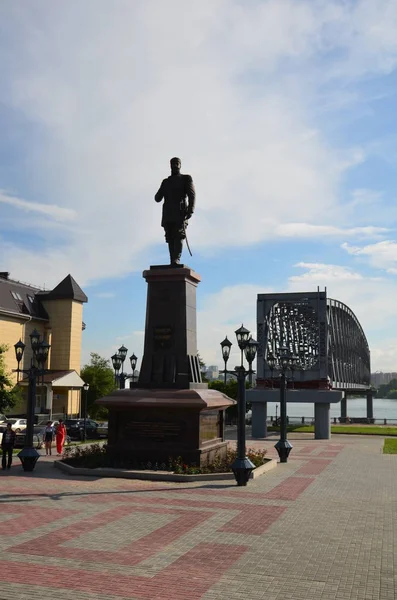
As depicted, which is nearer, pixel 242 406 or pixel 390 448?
pixel 242 406

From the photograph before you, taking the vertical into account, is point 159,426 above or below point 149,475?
above

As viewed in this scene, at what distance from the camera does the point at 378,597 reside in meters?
7.27

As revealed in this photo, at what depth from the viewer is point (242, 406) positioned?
16.6 meters

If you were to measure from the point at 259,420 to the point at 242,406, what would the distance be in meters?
24.2

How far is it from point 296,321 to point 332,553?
2550 inches

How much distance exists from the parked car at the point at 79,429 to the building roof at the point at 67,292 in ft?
58.4

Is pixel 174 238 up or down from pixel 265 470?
up

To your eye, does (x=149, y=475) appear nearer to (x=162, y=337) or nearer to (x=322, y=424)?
(x=162, y=337)

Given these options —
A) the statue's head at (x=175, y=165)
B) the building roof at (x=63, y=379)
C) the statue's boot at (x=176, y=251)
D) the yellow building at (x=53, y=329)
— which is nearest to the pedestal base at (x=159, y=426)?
the statue's boot at (x=176, y=251)

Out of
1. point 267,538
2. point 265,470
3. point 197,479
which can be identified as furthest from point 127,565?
point 265,470

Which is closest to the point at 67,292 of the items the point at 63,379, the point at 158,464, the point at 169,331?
the point at 63,379

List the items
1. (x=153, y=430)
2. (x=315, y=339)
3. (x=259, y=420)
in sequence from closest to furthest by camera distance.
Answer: (x=153, y=430)
(x=259, y=420)
(x=315, y=339)

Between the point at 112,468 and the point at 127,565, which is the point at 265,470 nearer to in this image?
the point at 112,468

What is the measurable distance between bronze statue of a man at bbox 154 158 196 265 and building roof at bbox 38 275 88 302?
3358 cm
